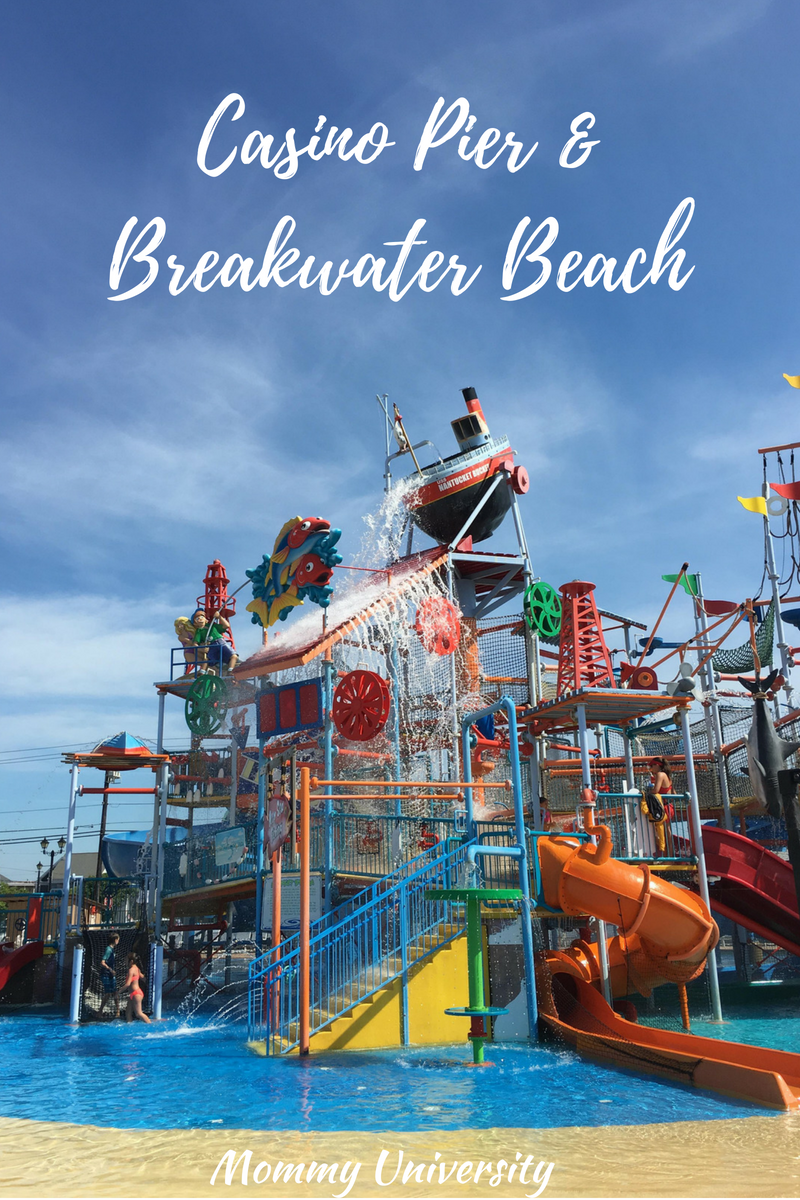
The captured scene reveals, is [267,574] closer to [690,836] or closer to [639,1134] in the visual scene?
[690,836]

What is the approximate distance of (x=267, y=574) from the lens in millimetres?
20516

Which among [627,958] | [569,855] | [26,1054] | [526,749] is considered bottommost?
[26,1054]

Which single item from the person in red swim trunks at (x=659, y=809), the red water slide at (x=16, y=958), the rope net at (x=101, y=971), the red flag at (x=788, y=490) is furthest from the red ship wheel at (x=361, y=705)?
the red flag at (x=788, y=490)

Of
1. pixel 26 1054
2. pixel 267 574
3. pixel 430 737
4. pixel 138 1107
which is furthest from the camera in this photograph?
pixel 430 737

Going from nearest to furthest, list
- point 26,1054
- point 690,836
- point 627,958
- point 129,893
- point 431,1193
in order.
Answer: point 431,1193, point 26,1054, point 627,958, point 690,836, point 129,893

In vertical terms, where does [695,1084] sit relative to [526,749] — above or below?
below

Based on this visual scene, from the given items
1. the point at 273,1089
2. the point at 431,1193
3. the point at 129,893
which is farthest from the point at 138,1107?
the point at 129,893

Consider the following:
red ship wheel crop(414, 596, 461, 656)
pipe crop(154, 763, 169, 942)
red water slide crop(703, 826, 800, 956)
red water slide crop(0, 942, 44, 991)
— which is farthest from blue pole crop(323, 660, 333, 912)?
red water slide crop(0, 942, 44, 991)

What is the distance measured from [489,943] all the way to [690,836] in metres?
4.84

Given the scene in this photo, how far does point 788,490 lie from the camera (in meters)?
24.8

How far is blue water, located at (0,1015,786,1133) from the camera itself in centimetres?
825

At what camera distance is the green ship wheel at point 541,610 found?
23969mm

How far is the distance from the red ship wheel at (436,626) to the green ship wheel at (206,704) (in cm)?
731

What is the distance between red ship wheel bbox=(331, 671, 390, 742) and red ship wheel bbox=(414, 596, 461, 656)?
12.9 ft
